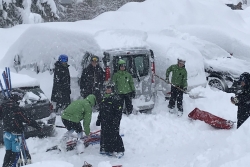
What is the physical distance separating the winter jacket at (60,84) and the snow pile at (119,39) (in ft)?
3.80

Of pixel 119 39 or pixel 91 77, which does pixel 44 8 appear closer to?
pixel 119 39

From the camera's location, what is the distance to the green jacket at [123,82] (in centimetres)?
847

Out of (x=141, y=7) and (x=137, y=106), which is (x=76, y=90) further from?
(x=141, y=7)

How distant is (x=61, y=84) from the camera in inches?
328

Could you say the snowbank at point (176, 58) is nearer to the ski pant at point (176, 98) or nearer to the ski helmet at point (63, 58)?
the ski pant at point (176, 98)

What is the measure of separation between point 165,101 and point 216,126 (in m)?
2.04

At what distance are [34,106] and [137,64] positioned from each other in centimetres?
314

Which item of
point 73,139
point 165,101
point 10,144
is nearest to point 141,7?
point 165,101

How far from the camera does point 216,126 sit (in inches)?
A: 327

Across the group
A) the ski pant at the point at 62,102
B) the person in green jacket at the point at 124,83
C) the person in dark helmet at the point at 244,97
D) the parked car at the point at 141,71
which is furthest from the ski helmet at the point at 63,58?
the person in dark helmet at the point at 244,97

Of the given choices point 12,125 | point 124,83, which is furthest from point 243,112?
point 12,125

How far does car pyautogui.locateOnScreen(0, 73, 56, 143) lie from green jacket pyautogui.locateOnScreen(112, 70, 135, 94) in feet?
6.46

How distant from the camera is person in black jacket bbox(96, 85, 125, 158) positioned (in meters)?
6.68

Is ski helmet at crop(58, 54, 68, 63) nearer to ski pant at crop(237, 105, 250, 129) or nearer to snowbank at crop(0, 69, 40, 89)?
snowbank at crop(0, 69, 40, 89)
